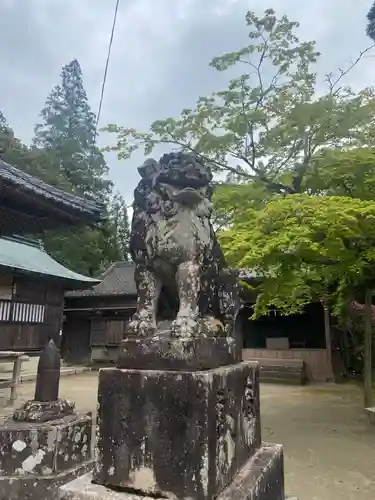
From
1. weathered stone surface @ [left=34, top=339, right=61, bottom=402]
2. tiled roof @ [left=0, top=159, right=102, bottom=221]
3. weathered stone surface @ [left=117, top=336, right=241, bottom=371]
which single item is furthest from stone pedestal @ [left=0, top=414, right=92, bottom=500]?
tiled roof @ [left=0, top=159, right=102, bottom=221]

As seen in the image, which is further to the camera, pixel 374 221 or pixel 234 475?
pixel 374 221

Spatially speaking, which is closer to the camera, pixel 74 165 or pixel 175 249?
pixel 175 249

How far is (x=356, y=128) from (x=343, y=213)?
3.41 metres

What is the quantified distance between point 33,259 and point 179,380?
12.1m

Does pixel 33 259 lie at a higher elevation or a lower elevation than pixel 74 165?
lower

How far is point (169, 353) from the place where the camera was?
1.97 m

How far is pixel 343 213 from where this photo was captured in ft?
17.3

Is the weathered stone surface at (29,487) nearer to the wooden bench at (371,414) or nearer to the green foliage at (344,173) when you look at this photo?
the green foliage at (344,173)

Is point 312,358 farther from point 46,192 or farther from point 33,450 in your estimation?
point 33,450

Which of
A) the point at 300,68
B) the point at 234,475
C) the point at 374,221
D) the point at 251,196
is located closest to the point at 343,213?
the point at 374,221

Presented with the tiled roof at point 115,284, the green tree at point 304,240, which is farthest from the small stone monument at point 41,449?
the tiled roof at point 115,284

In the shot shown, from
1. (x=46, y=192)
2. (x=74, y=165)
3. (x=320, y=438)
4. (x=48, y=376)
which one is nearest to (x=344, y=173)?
(x=320, y=438)

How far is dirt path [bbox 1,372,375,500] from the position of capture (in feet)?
14.8

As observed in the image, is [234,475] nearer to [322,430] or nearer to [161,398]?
[161,398]
